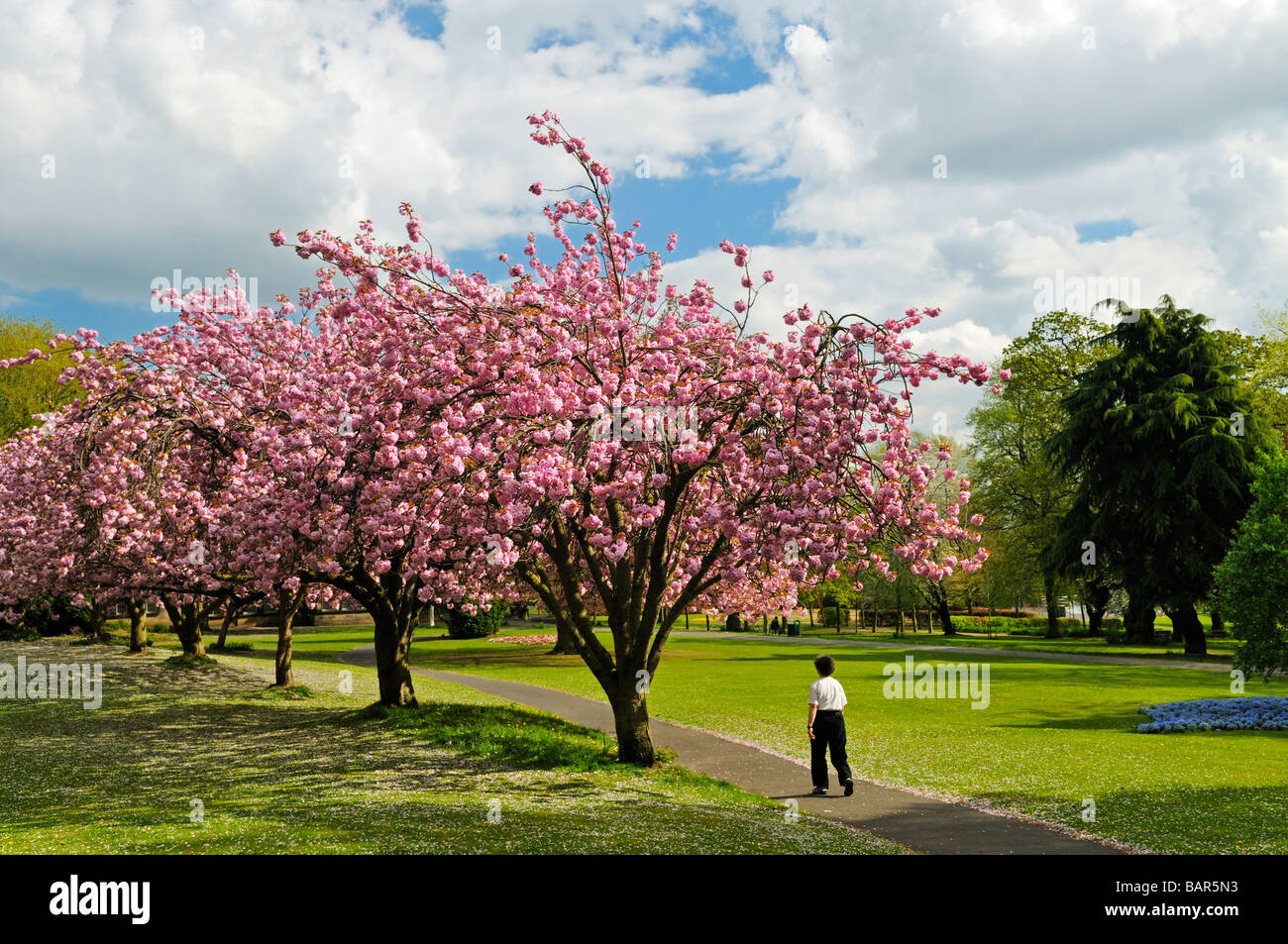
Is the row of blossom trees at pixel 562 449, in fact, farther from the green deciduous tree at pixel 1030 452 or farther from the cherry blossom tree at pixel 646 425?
the green deciduous tree at pixel 1030 452

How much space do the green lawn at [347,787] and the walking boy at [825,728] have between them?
1169mm

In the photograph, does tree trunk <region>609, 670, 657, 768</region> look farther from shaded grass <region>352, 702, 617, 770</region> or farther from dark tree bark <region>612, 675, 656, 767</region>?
shaded grass <region>352, 702, 617, 770</region>

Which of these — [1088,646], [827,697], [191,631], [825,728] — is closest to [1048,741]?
[825,728]

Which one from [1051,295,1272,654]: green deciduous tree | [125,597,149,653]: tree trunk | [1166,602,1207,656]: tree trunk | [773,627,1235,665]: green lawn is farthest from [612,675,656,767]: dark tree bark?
[1166,602,1207,656]: tree trunk

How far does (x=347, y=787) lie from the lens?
1295 centimetres

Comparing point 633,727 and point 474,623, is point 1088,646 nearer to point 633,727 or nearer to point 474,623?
point 474,623

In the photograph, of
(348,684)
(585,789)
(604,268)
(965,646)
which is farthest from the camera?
(965,646)

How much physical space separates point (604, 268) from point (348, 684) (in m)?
20.5

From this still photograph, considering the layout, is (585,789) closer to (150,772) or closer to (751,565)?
(751,565)

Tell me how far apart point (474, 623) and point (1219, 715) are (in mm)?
44527

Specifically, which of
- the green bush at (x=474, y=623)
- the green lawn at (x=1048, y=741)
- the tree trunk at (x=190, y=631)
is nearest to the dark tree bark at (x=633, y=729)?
the green lawn at (x=1048, y=741)

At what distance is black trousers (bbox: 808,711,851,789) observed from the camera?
13070mm

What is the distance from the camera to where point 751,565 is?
607 inches
